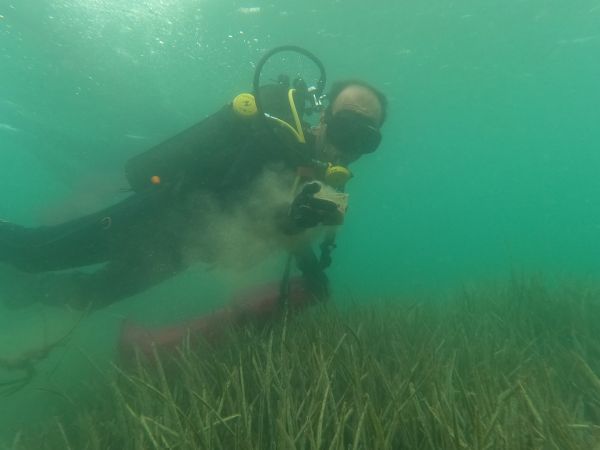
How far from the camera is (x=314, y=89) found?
470 centimetres

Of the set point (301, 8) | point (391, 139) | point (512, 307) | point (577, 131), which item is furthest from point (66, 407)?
point (577, 131)

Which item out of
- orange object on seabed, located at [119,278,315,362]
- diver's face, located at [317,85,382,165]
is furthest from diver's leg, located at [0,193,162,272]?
diver's face, located at [317,85,382,165]

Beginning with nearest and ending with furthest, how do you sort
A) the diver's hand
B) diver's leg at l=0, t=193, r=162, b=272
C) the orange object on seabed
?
the diver's hand → the orange object on seabed → diver's leg at l=0, t=193, r=162, b=272

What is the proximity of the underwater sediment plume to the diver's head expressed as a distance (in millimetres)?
1693

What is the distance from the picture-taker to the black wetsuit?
13.5 feet

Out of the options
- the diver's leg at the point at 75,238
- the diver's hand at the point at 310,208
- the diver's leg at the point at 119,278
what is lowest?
the diver's leg at the point at 119,278

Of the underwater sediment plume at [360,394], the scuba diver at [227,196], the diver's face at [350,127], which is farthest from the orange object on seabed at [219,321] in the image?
the diver's face at [350,127]

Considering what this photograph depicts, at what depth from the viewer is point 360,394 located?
1.81m

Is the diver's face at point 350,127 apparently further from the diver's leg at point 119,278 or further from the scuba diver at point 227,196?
the diver's leg at point 119,278

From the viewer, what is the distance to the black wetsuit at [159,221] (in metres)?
4.12

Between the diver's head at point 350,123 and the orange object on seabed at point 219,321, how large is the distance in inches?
60.1

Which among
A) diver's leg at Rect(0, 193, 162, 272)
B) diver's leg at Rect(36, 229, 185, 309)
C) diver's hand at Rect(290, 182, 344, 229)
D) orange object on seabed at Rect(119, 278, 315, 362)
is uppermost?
diver's leg at Rect(0, 193, 162, 272)

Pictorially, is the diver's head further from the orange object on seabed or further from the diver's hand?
the orange object on seabed

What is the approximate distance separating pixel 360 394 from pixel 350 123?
2.84 metres
